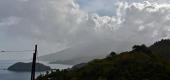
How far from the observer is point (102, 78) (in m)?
48.3

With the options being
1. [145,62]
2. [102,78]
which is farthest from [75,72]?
[145,62]

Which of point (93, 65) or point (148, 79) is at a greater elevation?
point (93, 65)

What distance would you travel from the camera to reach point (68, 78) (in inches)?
2062

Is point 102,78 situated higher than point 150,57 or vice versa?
point 150,57

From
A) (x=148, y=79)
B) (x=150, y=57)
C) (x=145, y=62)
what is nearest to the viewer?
(x=148, y=79)

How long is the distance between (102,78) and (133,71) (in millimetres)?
4355

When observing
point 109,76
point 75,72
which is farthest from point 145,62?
point 75,72

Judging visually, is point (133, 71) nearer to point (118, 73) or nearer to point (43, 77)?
point (118, 73)

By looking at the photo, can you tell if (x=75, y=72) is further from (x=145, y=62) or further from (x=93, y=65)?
(x=145, y=62)

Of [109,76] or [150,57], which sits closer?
[109,76]

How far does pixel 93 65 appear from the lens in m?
53.4

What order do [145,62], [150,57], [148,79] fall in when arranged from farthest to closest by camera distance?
[150,57] < [145,62] < [148,79]

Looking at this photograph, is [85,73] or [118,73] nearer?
[118,73]

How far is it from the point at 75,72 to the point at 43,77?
4.78 meters
